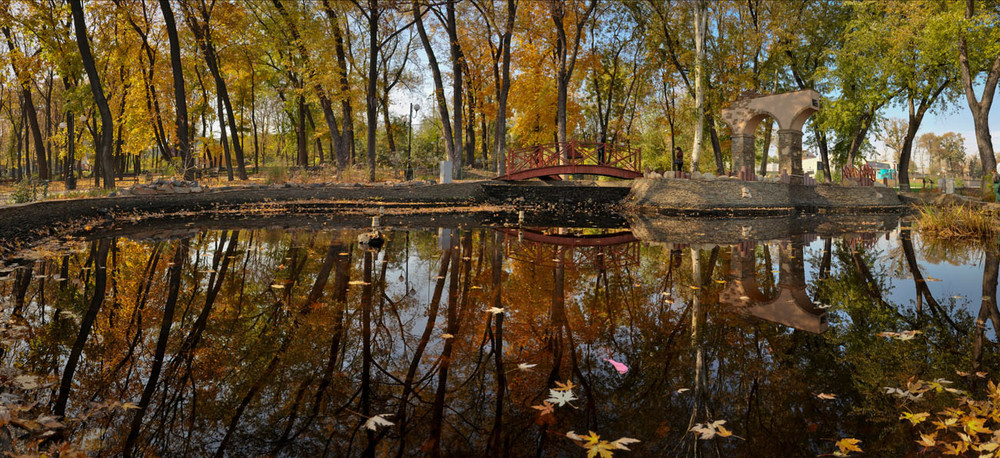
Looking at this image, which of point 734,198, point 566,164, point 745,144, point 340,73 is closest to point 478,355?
point 734,198

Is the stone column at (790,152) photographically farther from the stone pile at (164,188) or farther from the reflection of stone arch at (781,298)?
the stone pile at (164,188)

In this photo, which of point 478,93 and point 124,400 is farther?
point 478,93

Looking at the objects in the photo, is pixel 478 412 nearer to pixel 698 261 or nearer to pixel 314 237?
pixel 698 261

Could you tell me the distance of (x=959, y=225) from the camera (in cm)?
1155

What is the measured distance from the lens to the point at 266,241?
10281 millimetres

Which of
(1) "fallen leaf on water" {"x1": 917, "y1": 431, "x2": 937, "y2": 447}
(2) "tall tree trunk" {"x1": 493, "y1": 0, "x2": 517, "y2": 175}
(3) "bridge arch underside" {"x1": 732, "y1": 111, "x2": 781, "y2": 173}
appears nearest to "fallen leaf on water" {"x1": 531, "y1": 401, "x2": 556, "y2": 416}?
(1) "fallen leaf on water" {"x1": 917, "y1": 431, "x2": 937, "y2": 447}

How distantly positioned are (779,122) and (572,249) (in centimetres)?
1638

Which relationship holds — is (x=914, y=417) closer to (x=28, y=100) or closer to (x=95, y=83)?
(x=95, y=83)

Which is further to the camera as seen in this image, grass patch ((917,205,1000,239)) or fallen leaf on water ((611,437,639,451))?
grass patch ((917,205,1000,239))

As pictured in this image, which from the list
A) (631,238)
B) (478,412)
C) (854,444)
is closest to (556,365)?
(478,412)

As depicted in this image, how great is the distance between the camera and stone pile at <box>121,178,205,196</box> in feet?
53.8

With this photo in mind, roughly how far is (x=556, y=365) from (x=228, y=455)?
6.98 ft

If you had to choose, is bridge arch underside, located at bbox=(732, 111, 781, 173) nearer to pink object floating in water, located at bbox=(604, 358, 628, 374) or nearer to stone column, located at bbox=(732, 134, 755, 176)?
stone column, located at bbox=(732, 134, 755, 176)

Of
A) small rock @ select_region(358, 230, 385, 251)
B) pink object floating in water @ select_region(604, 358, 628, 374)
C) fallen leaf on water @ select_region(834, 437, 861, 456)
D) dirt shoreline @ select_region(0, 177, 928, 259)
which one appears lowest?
fallen leaf on water @ select_region(834, 437, 861, 456)
